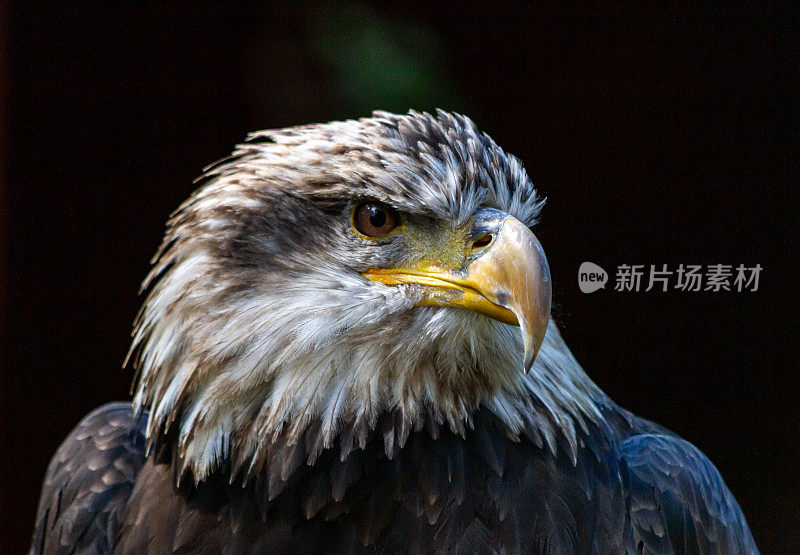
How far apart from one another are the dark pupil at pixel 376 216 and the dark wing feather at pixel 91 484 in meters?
0.87

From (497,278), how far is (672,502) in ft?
2.20

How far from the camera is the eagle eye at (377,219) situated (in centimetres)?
138

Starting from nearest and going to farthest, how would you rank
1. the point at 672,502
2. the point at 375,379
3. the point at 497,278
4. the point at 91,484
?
the point at 497,278
the point at 375,379
the point at 672,502
the point at 91,484

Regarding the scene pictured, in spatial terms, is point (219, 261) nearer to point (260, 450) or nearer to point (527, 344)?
point (260, 450)

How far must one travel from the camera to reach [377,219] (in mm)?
1382

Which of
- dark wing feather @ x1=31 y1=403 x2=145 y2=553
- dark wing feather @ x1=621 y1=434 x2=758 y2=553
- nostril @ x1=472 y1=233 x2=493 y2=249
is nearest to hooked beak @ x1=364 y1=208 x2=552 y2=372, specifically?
nostril @ x1=472 y1=233 x2=493 y2=249

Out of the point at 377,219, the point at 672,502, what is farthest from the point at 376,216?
the point at 672,502

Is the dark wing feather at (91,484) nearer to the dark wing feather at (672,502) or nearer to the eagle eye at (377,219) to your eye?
the eagle eye at (377,219)

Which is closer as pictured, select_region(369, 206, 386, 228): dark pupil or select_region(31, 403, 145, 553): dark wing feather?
select_region(369, 206, 386, 228): dark pupil

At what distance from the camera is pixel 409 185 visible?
4.44 ft

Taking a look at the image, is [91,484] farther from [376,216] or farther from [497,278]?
[497,278]

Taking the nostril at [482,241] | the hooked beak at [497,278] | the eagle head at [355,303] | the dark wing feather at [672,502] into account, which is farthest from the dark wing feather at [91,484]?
the dark wing feather at [672,502]

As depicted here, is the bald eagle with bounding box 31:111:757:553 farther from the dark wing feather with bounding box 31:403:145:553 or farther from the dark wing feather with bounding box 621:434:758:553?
the dark wing feather with bounding box 31:403:145:553

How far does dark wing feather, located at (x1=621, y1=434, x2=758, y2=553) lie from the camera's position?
1.48 metres
